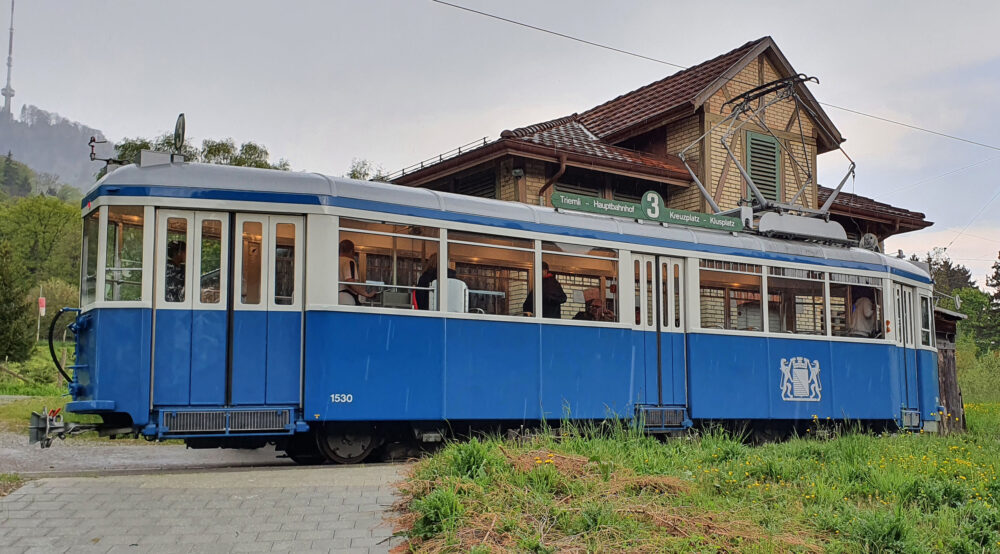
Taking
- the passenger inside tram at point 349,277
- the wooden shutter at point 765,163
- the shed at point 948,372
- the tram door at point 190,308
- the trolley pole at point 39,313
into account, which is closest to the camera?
the tram door at point 190,308

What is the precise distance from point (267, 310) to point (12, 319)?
88.8 feet

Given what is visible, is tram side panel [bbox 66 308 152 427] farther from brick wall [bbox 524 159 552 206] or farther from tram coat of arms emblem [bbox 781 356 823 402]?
brick wall [bbox 524 159 552 206]

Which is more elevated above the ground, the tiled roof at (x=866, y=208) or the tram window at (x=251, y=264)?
the tiled roof at (x=866, y=208)

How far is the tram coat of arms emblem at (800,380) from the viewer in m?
13.9

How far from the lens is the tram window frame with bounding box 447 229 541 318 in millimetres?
10844

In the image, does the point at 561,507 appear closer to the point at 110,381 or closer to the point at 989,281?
the point at 110,381

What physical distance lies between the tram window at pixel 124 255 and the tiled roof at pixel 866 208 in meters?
17.6

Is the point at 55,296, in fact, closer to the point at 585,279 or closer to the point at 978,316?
the point at 585,279

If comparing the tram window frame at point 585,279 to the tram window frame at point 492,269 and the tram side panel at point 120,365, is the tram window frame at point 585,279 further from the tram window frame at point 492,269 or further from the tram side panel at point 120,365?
the tram side panel at point 120,365

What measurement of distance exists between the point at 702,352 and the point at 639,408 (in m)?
1.34

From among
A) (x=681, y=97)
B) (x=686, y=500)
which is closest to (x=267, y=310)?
(x=686, y=500)

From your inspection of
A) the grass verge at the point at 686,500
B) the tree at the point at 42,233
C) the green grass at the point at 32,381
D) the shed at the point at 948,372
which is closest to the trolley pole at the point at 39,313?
the green grass at the point at 32,381

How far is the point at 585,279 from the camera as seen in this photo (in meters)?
12.0

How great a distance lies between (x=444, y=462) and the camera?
7617 millimetres
